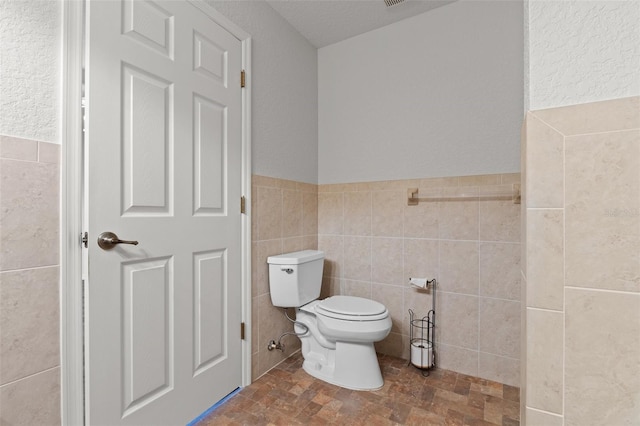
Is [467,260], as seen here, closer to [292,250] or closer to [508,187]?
[508,187]

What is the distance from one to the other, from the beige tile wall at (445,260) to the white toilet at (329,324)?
12.6 inches

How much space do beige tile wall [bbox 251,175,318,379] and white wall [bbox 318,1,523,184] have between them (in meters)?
0.47

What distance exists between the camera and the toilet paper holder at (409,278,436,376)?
200cm

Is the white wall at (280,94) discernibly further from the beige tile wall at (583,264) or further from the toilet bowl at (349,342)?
the beige tile wall at (583,264)

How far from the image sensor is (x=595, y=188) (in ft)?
2.18

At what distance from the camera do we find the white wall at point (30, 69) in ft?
3.19

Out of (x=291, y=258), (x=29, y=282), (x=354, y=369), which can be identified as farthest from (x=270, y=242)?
(x=29, y=282)

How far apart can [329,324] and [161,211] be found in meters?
1.11

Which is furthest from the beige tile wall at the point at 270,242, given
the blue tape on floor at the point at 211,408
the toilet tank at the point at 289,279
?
the blue tape on floor at the point at 211,408

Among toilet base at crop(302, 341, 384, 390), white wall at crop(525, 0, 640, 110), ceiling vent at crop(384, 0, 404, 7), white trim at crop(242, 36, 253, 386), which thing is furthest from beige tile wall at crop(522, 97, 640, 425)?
ceiling vent at crop(384, 0, 404, 7)

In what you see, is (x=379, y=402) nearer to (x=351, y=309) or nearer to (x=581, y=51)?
(x=351, y=309)

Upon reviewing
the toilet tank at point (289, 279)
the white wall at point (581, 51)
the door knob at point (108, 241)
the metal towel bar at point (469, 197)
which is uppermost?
the white wall at point (581, 51)

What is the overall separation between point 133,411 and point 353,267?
5.16ft

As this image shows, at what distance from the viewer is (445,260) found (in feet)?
6.75
